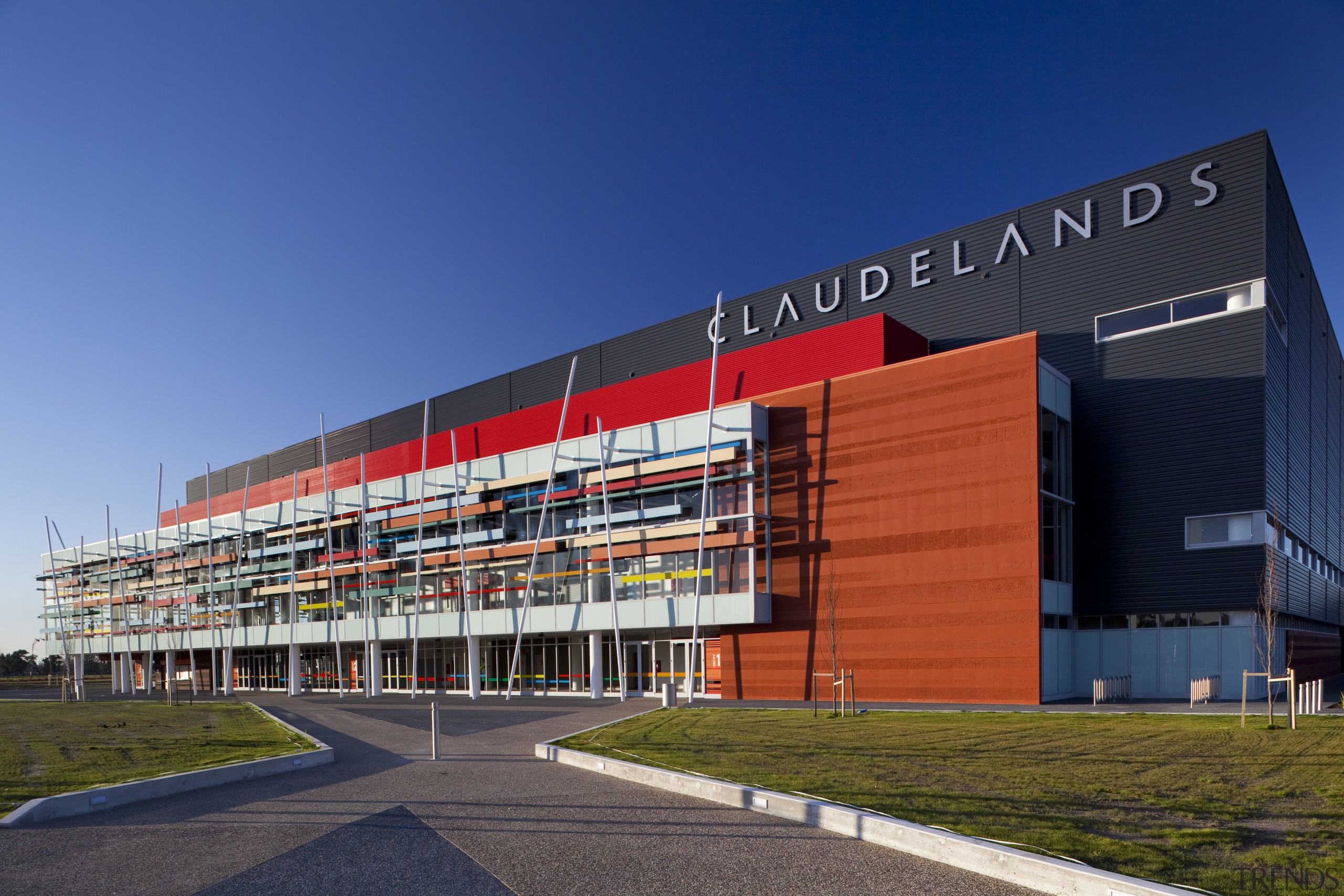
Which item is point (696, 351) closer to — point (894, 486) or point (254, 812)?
point (894, 486)

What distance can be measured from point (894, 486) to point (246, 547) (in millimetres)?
45727

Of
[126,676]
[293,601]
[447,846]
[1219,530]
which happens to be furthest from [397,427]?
[447,846]

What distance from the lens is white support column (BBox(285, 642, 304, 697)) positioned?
52.3m

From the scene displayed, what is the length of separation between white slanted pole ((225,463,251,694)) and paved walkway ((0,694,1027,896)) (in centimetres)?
4506

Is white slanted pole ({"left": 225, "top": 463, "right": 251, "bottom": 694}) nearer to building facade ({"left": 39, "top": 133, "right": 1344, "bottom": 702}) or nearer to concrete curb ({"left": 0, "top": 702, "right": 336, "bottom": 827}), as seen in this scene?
building facade ({"left": 39, "top": 133, "right": 1344, "bottom": 702})

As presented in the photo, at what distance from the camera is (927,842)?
8.77 meters

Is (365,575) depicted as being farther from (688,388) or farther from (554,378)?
(688,388)

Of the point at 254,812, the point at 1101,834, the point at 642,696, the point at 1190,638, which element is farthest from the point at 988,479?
the point at 254,812

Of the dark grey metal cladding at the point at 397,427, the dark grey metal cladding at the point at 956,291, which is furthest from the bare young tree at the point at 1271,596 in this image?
the dark grey metal cladding at the point at 397,427

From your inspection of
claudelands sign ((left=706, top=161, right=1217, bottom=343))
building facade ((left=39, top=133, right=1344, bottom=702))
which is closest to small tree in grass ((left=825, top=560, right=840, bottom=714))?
building facade ((left=39, top=133, right=1344, bottom=702))

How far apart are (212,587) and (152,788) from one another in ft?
156

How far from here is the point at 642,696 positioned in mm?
36938

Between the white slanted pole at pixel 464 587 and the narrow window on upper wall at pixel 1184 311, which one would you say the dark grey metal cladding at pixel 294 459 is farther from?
the narrow window on upper wall at pixel 1184 311

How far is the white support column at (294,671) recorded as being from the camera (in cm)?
5231
